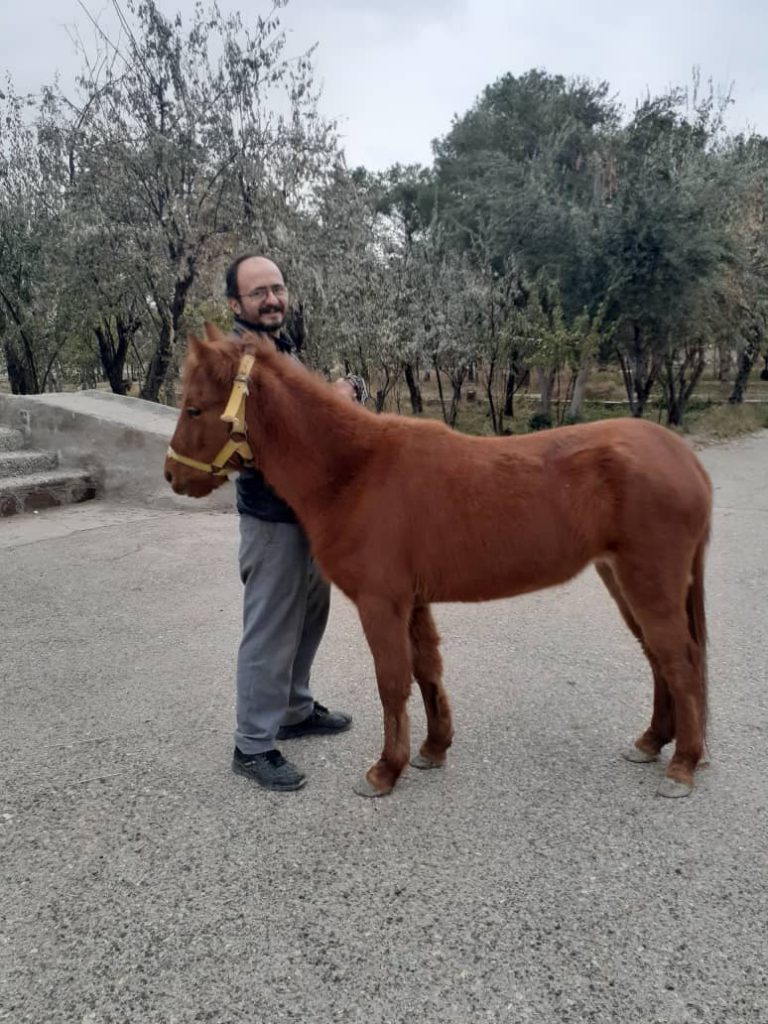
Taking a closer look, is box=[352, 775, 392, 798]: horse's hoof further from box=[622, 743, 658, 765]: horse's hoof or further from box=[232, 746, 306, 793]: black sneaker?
box=[622, 743, 658, 765]: horse's hoof

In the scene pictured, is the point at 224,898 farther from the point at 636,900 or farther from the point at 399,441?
the point at 399,441

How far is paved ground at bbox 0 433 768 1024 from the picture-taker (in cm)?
196

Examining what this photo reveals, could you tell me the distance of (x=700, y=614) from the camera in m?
2.99

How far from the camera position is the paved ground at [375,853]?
196cm

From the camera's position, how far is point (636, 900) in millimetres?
2293

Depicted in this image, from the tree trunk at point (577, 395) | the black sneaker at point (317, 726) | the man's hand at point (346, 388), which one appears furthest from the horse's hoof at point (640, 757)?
the tree trunk at point (577, 395)

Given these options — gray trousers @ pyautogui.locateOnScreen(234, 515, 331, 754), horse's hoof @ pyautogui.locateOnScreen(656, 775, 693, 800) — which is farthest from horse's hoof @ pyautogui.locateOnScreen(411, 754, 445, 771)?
horse's hoof @ pyautogui.locateOnScreen(656, 775, 693, 800)

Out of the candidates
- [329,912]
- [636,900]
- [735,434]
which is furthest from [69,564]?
[735,434]

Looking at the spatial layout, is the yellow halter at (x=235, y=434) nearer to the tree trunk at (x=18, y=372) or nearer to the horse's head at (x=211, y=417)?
the horse's head at (x=211, y=417)

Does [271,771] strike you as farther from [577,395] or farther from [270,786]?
[577,395]

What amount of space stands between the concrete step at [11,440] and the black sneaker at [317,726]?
628 centimetres

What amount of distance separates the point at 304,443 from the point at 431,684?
1168mm

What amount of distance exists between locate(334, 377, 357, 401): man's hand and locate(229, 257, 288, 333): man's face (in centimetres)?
38

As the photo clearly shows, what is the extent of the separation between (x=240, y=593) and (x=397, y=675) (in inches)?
113
